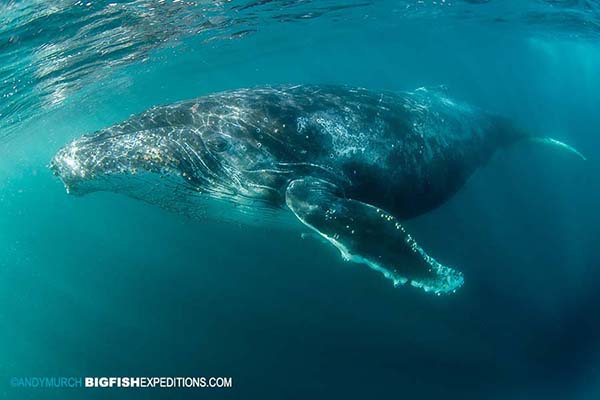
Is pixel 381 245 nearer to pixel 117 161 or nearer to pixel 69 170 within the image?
pixel 117 161

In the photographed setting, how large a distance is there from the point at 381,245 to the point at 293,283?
35.1ft

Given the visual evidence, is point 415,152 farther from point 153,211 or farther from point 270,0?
point 153,211

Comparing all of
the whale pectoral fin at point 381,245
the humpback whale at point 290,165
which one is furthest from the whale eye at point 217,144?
the whale pectoral fin at point 381,245

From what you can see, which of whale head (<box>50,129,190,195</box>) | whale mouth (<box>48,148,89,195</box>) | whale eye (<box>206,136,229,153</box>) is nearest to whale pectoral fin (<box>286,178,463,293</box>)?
whale eye (<box>206,136,229,153</box>)

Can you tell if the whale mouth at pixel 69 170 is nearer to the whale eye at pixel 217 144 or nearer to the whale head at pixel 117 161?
the whale head at pixel 117 161

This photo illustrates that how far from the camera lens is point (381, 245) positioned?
5707mm

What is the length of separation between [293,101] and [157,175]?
Answer: 10.6ft

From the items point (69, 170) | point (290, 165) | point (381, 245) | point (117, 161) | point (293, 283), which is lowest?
point (293, 283)

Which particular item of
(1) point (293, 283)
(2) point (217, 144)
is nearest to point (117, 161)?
(2) point (217, 144)

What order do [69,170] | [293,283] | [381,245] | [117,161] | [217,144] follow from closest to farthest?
[381,245] < [117,161] < [69,170] < [217,144] < [293,283]

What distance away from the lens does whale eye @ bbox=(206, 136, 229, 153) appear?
23.1 feet

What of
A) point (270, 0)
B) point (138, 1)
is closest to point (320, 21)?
point (270, 0)

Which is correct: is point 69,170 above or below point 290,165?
above

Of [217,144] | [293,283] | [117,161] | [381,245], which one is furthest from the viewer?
[293,283]
